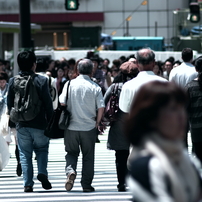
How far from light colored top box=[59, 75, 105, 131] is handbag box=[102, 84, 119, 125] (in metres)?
0.18

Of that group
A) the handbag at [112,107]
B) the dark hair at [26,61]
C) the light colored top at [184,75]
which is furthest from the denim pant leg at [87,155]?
the light colored top at [184,75]

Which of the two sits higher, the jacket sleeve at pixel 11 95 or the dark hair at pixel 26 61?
the dark hair at pixel 26 61

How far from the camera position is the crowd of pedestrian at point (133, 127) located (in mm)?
2709

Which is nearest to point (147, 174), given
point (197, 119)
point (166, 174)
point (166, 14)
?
point (166, 174)

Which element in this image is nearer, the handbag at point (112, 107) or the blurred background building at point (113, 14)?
the handbag at point (112, 107)

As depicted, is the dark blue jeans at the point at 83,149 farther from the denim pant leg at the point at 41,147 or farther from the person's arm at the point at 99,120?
the denim pant leg at the point at 41,147

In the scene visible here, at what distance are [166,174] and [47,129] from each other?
5.67 meters

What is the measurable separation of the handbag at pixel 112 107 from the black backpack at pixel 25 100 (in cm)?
85

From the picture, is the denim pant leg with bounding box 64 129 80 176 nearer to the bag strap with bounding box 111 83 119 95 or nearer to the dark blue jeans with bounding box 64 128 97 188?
the dark blue jeans with bounding box 64 128 97 188

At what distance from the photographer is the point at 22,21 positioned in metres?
17.6

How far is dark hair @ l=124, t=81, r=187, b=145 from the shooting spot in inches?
108

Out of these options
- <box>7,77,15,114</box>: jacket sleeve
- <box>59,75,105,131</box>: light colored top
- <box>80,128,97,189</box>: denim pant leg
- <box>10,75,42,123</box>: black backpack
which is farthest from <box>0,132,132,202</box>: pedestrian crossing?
<box>7,77,15,114</box>: jacket sleeve

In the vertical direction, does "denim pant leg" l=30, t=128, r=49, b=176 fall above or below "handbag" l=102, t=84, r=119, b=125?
below

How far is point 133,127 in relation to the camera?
110 inches
